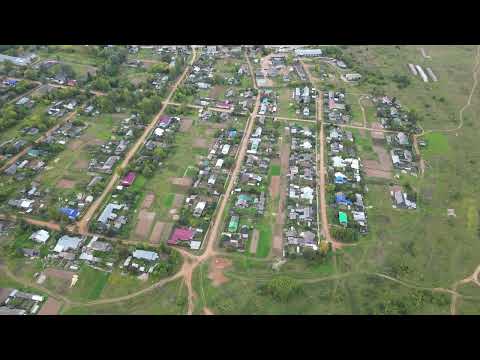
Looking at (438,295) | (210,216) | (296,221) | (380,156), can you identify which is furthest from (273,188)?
(438,295)

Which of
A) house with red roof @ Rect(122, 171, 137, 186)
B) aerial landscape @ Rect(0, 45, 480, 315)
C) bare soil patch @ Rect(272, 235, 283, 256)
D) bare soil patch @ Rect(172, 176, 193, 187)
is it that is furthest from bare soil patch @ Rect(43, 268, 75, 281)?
bare soil patch @ Rect(272, 235, 283, 256)

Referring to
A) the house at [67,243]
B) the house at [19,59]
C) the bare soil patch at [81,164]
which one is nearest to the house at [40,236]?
the house at [67,243]

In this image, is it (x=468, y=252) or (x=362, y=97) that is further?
(x=362, y=97)

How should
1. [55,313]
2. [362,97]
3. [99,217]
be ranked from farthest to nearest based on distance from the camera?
[362,97]
[99,217]
[55,313]

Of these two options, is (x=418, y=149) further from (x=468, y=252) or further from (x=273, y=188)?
(x=273, y=188)

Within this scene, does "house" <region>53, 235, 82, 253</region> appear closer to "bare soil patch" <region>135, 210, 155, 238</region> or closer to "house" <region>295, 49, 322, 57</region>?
"bare soil patch" <region>135, 210, 155, 238</region>
